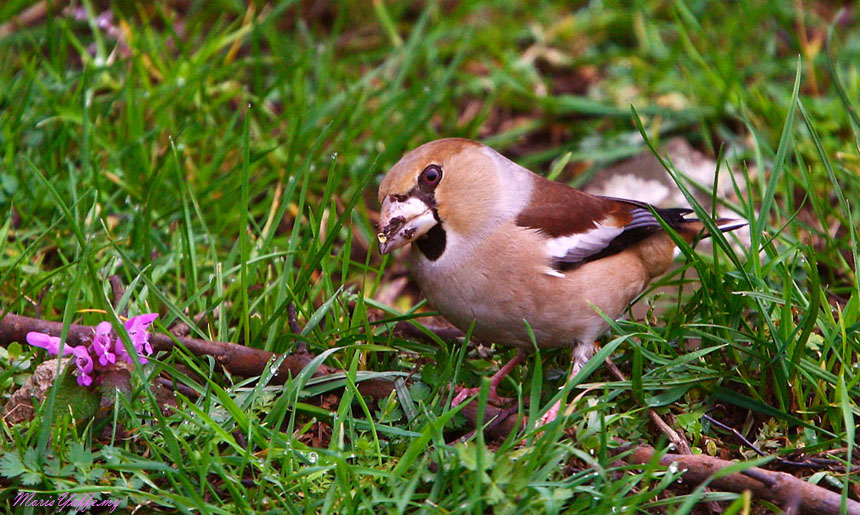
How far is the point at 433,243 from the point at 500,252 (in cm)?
25

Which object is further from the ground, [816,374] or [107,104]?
[107,104]

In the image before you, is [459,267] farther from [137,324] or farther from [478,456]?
[137,324]

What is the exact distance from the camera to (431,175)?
3.30 m

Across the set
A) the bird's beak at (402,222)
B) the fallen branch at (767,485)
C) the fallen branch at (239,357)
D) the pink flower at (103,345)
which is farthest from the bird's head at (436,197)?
the fallen branch at (767,485)

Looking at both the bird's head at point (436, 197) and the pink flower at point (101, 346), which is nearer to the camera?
the pink flower at point (101, 346)

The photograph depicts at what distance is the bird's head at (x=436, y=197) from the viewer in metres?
3.26

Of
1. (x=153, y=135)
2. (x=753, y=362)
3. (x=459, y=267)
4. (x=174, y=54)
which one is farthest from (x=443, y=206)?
(x=174, y=54)

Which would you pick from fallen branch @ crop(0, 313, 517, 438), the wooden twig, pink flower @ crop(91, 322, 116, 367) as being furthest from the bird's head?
pink flower @ crop(91, 322, 116, 367)

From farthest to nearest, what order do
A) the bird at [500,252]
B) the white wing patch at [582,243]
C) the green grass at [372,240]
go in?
the white wing patch at [582,243]
the bird at [500,252]
the green grass at [372,240]

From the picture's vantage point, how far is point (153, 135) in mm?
4465

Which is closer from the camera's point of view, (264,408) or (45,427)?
(45,427)

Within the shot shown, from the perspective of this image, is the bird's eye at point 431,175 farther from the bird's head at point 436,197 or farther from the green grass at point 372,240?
Answer: the green grass at point 372,240

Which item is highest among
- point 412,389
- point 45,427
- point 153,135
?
point 153,135

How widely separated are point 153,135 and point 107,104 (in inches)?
13.4
